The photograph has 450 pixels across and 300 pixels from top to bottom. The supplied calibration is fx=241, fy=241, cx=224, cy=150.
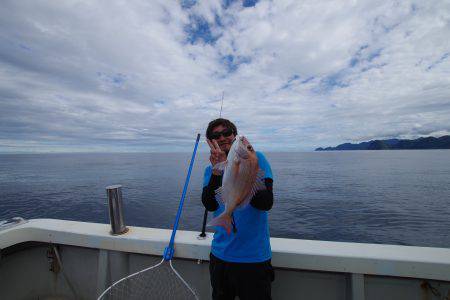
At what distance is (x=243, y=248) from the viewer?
2.81 metres

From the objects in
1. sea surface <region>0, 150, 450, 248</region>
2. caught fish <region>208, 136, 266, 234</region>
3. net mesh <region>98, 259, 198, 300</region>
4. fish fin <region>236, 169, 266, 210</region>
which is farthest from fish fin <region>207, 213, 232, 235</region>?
sea surface <region>0, 150, 450, 248</region>

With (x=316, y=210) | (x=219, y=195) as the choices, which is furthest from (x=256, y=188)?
(x=316, y=210)

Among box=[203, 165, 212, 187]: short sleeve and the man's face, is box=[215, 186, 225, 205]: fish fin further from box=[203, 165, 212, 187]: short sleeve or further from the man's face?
the man's face

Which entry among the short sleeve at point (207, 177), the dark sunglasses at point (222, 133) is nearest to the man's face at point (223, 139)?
the dark sunglasses at point (222, 133)

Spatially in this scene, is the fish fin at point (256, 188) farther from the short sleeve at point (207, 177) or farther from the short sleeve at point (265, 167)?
the short sleeve at point (207, 177)

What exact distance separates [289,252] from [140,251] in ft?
7.41

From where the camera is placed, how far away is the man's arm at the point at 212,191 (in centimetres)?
302

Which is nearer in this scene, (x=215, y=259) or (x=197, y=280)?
(x=215, y=259)

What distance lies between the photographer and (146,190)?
1184 inches

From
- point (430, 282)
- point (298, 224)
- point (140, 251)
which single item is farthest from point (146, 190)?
point (430, 282)

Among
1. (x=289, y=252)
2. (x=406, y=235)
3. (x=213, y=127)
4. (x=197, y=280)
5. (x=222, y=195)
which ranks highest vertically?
(x=213, y=127)

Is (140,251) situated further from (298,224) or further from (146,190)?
(146,190)

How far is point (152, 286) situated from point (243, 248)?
2.02m

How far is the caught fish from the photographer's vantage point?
253 centimetres
